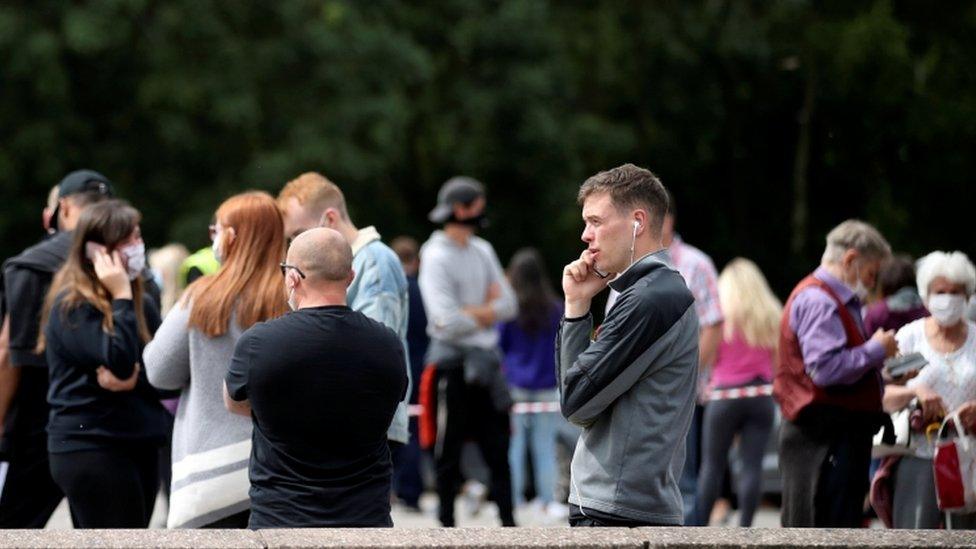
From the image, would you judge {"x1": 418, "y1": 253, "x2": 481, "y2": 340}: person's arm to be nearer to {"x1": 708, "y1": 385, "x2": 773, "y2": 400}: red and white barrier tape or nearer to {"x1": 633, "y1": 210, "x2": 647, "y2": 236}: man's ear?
{"x1": 708, "y1": 385, "x2": 773, "y2": 400}: red and white barrier tape

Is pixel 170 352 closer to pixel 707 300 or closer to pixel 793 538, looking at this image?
Answer: pixel 793 538

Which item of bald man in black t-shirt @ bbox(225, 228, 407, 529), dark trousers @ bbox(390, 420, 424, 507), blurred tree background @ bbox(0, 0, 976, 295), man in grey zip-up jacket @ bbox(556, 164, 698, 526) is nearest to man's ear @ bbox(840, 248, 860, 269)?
man in grey zip-up jacket @ bbox(556, 164, 698, 526)

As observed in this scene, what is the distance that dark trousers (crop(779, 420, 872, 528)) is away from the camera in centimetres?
748

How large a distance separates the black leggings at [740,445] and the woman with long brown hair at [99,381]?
4.40m

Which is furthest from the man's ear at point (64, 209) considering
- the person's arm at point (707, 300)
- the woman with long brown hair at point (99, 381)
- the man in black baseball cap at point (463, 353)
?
the person's arm at point (707, 300)

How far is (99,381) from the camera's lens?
6680mm

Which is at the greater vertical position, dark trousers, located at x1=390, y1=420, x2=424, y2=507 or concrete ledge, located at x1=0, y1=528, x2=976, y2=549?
concrete ledge, located at x1=0, y1=528, x2=976, y2=549

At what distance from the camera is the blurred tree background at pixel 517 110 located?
20.4m

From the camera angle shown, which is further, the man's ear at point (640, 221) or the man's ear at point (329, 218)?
the man's ear at point (329, 218)

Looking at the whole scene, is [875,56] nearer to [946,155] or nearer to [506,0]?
[946,155]

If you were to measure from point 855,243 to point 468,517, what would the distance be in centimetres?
567

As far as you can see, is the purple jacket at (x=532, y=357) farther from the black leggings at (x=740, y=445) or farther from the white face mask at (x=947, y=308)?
the white face mask at (x=947, y=308)

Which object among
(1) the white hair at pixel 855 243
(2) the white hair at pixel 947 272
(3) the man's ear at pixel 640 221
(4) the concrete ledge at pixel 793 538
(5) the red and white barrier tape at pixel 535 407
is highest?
(3) the man's ear at pixel 640 221

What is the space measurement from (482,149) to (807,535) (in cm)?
1871
